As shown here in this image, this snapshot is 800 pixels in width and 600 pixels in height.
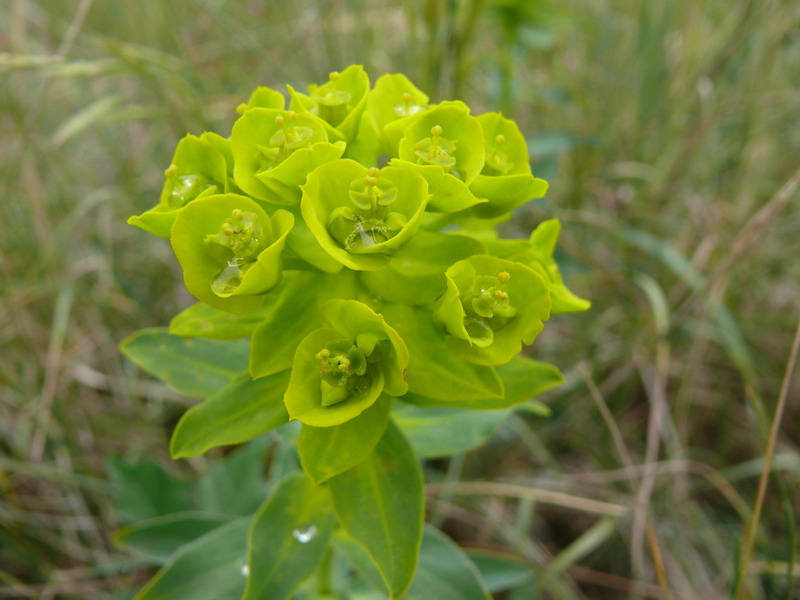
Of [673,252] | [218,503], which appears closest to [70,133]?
[218,503]

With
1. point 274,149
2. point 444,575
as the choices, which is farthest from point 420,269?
point 444,575

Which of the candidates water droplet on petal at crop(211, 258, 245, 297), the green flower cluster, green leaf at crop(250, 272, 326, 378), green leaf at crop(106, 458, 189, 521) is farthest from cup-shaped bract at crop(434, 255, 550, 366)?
green leaf at crop(106, 458, 189, 521)

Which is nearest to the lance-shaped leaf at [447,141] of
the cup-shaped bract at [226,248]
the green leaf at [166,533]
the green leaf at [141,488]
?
the cup-shaped bract at [226,248]

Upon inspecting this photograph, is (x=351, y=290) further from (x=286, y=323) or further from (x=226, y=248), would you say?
(x=226, y=248)

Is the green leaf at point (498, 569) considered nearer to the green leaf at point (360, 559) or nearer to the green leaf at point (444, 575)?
the green leaf at point (444, 575)

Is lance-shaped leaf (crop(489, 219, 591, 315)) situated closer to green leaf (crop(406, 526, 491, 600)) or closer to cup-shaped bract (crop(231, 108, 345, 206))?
cup-shaped bract (crop(231, 108, 345, 206))

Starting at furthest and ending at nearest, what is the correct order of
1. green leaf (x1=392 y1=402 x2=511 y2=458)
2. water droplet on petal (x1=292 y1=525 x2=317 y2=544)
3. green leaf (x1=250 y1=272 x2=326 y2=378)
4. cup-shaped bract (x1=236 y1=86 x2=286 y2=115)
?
green leaf (x1=392 y1=402 x2=511 y2=458), water droplet on petal (x1=292 y1=525 x2=317 y2=544), cup-shaped bract (x1=236 y1=86 x2=286 y2=115), green leaf (x1=250 y1=272 x2=326 y2=378)
